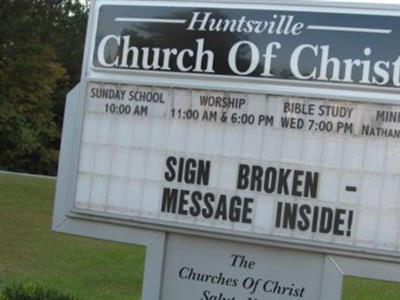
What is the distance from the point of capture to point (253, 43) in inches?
229

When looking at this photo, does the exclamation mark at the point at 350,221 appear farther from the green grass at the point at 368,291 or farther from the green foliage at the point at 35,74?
the green foliage at the point at 35,74

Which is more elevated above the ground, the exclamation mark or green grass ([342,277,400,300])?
the exclamation mark

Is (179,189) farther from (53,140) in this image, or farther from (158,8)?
(53,140)

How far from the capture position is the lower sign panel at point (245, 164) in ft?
17.7

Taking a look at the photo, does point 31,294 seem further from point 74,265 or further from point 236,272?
point 74,265

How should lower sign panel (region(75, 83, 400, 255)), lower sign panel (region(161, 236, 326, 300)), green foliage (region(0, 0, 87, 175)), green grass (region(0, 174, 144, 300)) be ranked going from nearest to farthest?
1. lower sign panel (region(75, 83, 400, 255))
2. lower sign panel (region(161, 236, 326, 300))
3. green grass (region(0, 174, 144, 300))
4. green foliage (region(0, 0, 87, 175))

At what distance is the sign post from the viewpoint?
5.43 m

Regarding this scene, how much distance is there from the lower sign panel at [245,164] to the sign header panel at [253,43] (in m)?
0.21

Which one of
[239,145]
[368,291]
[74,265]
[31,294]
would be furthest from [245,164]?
[74,265]

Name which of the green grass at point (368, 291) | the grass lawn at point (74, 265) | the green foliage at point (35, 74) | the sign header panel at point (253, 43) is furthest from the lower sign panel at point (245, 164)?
the green foliage at point (35, 74)

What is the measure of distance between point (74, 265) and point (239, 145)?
7.11 meters

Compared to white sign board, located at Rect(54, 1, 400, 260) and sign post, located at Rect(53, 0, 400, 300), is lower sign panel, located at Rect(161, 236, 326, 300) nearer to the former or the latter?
sign post, located at Rect(53, 0, 400, 300)

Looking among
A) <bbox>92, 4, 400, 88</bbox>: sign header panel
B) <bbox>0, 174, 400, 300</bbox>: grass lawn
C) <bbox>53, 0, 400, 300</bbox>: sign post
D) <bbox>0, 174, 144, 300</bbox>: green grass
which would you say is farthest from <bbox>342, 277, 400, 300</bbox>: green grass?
<bbox>92, 4, 400, 88</bbox>: sign header panel

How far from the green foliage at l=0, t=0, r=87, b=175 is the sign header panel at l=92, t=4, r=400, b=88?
835 inches
